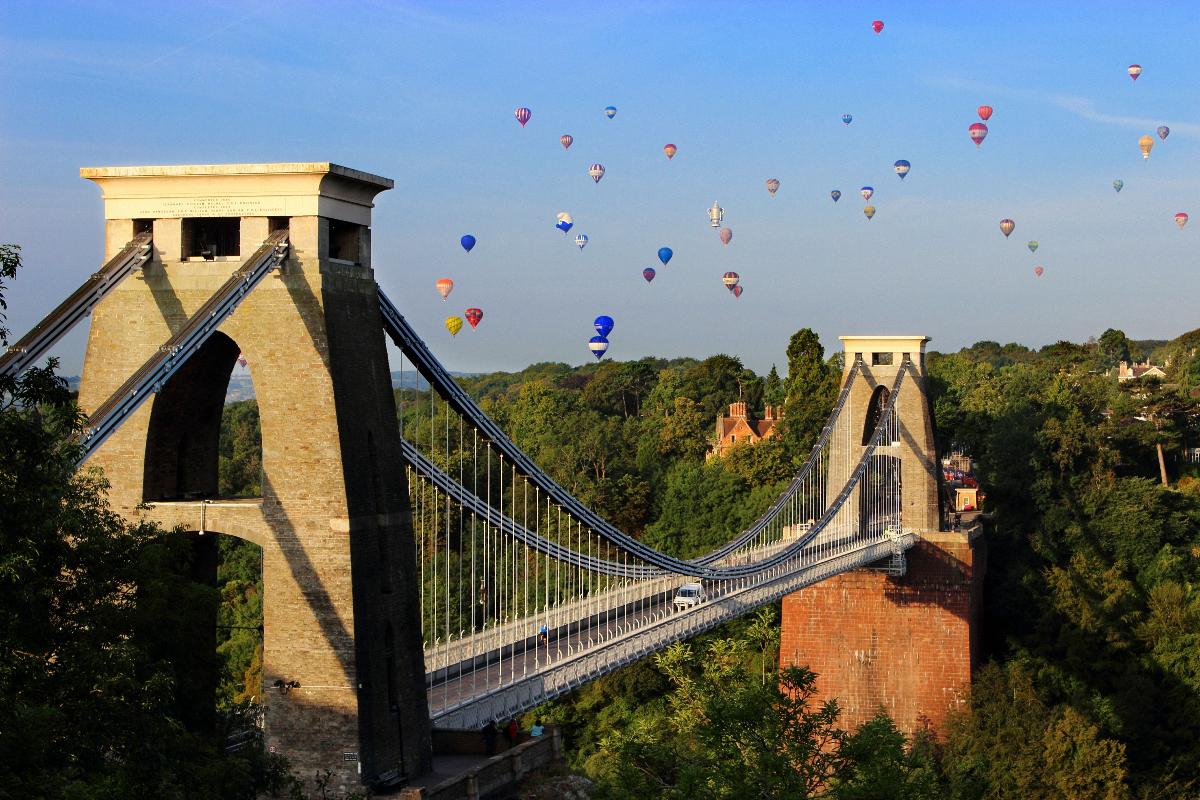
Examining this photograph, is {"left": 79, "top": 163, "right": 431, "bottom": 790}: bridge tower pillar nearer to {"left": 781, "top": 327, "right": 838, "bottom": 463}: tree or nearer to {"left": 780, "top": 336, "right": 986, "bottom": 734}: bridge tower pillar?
{"left": 780, "top": 336, "right": 986, "bottom": 734}: bridge tower pillar

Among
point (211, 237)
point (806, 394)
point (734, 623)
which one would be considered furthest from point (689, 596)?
point (806, 394)

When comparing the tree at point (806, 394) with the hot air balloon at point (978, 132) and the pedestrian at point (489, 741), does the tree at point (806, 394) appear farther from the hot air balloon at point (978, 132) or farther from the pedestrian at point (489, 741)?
the pedestrian at point (489, 741)

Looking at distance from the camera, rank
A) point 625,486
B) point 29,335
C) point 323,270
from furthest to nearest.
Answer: point 625,486, point 323,270, point 29,335

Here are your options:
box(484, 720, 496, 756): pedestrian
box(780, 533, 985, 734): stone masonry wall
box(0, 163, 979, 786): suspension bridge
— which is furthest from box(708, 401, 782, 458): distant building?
box(0, 163, 979, 786): suspension bridge

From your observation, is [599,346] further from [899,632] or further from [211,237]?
[211,237]

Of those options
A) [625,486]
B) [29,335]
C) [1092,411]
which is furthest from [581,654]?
[1092,411]

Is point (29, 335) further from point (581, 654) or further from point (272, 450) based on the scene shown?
point (581, 654)
